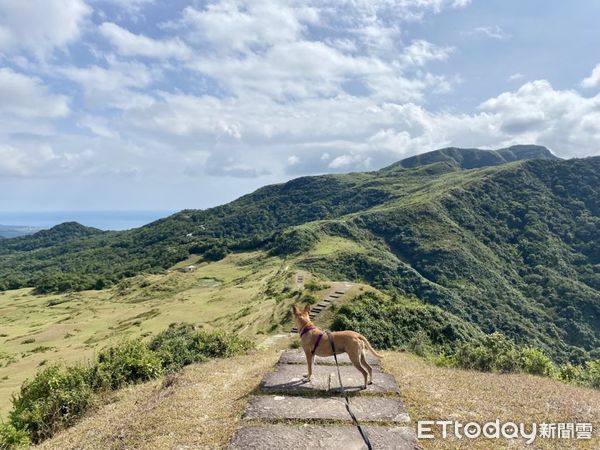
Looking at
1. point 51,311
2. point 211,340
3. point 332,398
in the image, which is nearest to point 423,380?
point 332,398

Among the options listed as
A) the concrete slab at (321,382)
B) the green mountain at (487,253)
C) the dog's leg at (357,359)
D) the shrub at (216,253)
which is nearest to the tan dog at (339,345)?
the dog's leg at (357,359)

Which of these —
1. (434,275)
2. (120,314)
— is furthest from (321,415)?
(434,275)

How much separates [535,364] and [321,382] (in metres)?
10.3

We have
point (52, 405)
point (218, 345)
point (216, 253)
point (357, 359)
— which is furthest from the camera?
point (216, 253)

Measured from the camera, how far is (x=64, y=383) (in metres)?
12.8

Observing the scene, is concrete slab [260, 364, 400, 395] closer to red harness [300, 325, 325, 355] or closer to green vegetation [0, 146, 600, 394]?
red harness [300, 325, 325, 355]

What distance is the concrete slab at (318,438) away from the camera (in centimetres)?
745

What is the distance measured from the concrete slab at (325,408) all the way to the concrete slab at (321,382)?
0.34 meters

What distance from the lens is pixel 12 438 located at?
10516mm

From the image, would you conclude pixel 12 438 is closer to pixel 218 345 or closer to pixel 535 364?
pixel 218 345

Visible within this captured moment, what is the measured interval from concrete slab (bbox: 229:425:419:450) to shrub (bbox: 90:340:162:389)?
7451 mm

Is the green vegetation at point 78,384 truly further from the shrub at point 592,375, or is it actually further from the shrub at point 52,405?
the shrub at point 592,375

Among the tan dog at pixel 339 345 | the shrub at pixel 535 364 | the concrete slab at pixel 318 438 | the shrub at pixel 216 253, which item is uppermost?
the shrub at pixel 216 253

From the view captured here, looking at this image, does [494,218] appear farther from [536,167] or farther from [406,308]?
[406,308]
